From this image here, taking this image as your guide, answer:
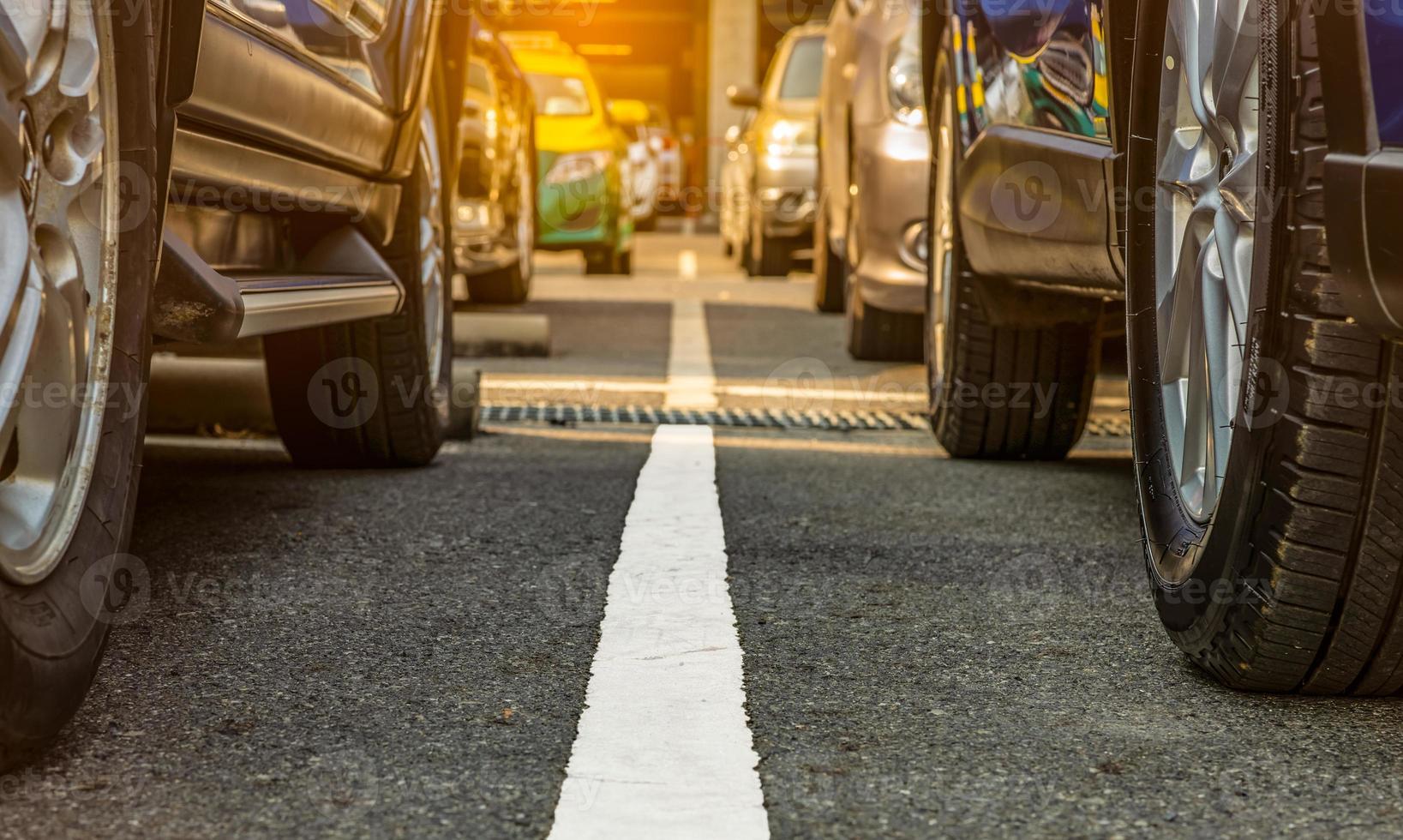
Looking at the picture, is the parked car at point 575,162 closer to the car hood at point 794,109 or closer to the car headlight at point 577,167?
the car headlight at point 577,167

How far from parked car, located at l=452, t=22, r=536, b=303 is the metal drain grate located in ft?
10.9

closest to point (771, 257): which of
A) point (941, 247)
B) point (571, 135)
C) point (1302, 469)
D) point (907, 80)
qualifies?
point (571, 135)

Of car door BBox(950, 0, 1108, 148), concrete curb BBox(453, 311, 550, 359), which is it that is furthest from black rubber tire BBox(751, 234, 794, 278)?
car door BBox(950, 0, 1108, 148)

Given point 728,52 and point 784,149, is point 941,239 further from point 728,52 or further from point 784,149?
point 728,52

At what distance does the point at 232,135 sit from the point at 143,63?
2.13ft

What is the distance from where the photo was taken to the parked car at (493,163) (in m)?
8.43

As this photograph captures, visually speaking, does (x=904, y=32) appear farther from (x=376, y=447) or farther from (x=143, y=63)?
(x=143, y=63)

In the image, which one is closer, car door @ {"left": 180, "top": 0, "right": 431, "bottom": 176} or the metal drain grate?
car door @ {"left": 180, "top": 0, "right": 431, "bottom": 176}

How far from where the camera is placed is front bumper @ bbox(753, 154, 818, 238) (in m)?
11.1

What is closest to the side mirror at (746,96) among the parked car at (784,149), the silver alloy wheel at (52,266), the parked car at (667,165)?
the parked car at (784,149)

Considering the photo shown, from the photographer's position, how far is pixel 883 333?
22.4 feet

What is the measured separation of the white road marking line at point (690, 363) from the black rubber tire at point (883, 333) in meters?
0.61

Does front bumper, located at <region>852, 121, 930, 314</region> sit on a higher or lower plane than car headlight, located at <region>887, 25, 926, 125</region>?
lower

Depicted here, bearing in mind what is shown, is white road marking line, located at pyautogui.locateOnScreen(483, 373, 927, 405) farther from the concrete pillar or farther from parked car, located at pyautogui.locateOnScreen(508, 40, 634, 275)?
the concrete pillar
